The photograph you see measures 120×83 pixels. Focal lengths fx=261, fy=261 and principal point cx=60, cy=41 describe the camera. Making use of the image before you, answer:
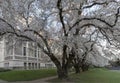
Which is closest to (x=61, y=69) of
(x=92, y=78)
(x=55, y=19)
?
(x=55, y=19)

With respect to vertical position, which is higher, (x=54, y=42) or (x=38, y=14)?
(x=38, y=14)

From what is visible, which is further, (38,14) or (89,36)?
(89,36)

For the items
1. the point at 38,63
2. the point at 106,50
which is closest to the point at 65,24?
the point at 106,50

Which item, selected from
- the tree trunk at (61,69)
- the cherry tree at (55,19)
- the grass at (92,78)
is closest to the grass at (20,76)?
the grass at (92,78)

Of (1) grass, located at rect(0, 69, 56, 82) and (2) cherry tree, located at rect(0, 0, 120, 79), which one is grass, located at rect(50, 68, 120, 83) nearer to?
(2) cherry tree, located at rect(0, 0, 120, 79)

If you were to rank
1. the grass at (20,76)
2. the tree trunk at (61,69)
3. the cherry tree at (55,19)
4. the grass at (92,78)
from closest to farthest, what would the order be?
the cherry tree at (55,19)
the tree trunk at (61,69)
the grass at (92,78)
the grass at (20,76)

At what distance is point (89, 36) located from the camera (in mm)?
29297

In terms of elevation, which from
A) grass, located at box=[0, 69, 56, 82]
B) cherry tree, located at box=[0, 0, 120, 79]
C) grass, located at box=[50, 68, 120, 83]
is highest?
cherry tree, located at box=[0, 0, 120, 79]

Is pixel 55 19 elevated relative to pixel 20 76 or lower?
elevated

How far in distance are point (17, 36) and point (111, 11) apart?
26.6ft

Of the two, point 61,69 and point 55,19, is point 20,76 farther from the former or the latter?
point 55,19

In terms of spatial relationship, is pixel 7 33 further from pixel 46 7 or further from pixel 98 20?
pixel 98 20

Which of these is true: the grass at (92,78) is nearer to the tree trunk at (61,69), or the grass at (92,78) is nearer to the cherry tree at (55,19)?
the tree trunk at (61,69)

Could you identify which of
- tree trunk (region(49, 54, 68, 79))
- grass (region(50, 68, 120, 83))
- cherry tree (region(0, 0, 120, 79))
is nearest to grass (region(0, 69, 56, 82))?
grass (region(50, 68, 120, 83))
